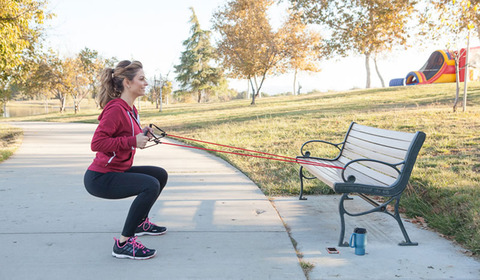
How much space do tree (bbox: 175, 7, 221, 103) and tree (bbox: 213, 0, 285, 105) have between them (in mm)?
24966

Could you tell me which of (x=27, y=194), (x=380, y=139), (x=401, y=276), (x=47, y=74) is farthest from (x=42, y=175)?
(x=47, y=74)

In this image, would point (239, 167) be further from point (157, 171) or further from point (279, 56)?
point (279, 56)

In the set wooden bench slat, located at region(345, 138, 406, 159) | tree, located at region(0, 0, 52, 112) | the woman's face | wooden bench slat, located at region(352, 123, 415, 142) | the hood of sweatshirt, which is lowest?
wooden bench slat, located at region(345, 138, 406, 159)

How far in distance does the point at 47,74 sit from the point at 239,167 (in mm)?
31249

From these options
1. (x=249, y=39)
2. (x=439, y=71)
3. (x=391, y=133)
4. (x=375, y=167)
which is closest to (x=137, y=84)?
(x=391, y=133)

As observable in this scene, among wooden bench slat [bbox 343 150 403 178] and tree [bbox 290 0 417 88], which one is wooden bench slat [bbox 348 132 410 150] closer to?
wooden bench slat [bbox 343 150 403 178]

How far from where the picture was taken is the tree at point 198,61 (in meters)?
54.1

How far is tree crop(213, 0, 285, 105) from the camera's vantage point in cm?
2789

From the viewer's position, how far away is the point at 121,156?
347cm

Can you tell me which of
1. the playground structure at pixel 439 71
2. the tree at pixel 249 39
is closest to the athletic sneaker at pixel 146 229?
the tree at pixel 249 39

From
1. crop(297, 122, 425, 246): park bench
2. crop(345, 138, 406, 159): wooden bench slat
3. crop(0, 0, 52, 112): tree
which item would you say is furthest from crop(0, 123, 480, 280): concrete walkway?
crop(0, 0, 52, 112): tree

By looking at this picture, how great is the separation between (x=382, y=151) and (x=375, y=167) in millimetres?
276

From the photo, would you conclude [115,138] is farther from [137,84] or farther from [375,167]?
[375,167]

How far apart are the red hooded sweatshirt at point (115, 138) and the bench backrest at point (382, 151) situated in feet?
7.74
